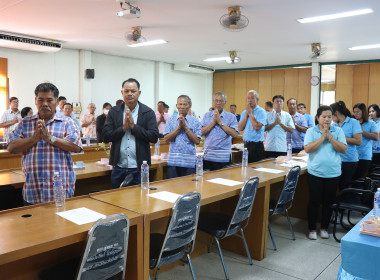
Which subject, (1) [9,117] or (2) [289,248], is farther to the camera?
(1) [9,117]

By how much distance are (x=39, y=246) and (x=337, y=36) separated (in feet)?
23.2

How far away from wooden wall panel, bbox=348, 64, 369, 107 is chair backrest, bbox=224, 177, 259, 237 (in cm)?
912

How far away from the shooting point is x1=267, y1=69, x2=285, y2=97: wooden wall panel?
39.0ft

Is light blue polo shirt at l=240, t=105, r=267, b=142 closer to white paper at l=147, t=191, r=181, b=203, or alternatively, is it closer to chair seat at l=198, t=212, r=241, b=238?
chair seat at l=198, t=212, r=241, b=238

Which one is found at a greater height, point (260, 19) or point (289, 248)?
point (260, 19)

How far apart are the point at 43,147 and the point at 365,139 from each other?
421cm

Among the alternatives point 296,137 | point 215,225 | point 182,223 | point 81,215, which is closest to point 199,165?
point 215,225

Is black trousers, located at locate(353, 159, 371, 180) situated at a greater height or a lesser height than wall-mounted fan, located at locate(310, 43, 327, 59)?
lesser

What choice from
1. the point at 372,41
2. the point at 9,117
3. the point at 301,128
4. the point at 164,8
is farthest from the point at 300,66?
the point at 9,117

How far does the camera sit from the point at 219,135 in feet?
13.7

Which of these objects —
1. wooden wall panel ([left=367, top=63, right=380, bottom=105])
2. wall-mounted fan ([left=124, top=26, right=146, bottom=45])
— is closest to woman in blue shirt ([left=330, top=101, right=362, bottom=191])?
wall-mounted fan ([left=124, top=26, right=146, bottom=45])

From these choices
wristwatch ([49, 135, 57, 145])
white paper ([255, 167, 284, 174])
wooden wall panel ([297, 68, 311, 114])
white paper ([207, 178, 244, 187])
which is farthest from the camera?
wooden wall panel ([297, 68, 311, 114])

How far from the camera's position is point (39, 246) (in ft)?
5.24

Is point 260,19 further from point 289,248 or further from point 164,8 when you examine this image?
point 289,248
